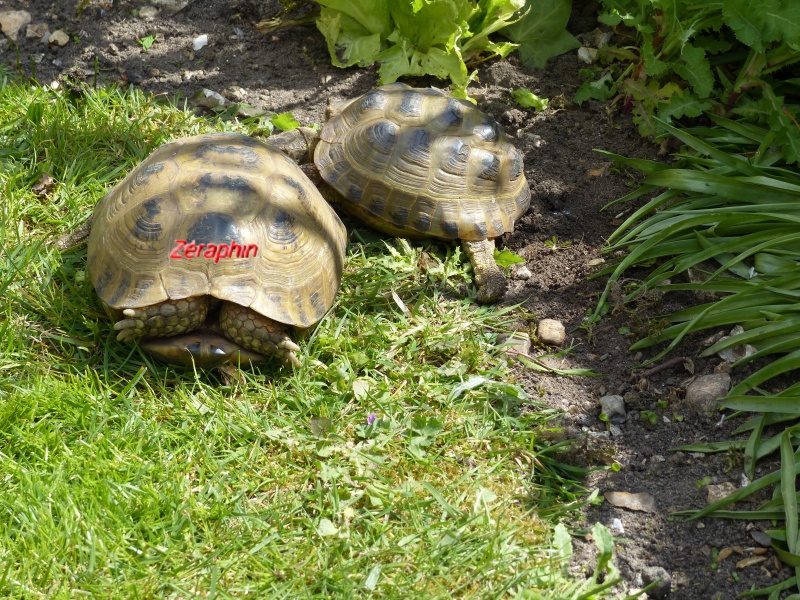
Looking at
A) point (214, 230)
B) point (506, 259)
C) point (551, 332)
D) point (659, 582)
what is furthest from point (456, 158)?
point (659, 582)

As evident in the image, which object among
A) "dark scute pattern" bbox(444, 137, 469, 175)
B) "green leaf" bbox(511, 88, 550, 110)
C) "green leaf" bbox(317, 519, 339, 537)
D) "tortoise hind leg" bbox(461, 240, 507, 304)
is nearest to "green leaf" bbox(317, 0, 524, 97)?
"green leaf" bbox(511, 88, 550, 110)

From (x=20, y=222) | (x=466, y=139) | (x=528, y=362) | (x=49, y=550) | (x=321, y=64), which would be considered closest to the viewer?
(x=49, y=550)

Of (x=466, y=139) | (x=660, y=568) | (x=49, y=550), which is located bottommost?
(x=660, y=568)

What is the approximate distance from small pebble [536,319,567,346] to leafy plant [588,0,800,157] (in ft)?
5.12

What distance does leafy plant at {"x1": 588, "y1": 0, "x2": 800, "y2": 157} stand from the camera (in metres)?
4.12

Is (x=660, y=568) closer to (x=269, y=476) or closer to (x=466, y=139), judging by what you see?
(x=269, y=476)

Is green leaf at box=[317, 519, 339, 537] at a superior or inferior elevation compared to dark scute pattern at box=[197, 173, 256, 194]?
inferior

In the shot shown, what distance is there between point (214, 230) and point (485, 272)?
1.53 m

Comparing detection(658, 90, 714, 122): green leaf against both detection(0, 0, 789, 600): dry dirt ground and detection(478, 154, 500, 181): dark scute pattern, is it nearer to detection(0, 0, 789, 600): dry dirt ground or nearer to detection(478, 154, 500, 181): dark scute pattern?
detection(0, 0, 789, 600): dry dirt ground

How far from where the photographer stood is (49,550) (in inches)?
111

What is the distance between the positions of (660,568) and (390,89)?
309 cm

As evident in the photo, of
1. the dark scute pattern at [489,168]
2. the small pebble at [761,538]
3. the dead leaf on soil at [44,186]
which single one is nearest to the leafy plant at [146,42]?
the dead leaf on soil at [44,186]

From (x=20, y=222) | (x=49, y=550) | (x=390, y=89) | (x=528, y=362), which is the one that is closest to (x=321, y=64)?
(x=390, y=89)

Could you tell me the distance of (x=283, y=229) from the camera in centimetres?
365
